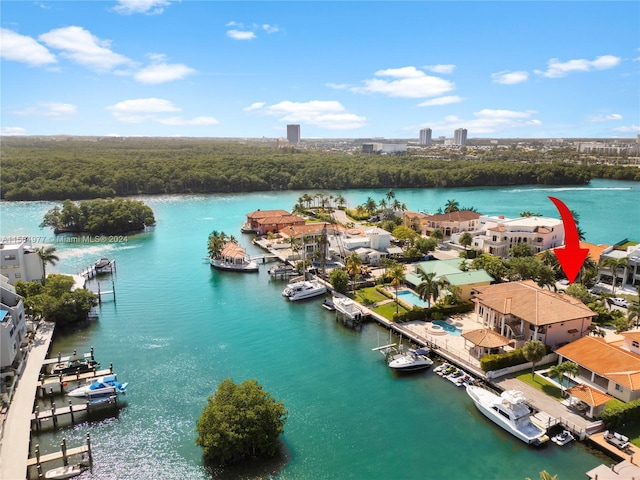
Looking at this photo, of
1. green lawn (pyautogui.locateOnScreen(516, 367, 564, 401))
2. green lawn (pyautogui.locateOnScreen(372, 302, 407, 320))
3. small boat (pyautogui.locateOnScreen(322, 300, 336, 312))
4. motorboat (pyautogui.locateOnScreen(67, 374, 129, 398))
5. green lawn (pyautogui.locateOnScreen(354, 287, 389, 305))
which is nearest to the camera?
green lawn (pyautogui.locateOnScreen(516, 367, 564, 401))

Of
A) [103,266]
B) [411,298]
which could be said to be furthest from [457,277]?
[103,266]

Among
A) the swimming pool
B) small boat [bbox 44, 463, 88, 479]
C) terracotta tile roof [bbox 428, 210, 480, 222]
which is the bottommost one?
small boat [bbox 44, 463, 88, 479]

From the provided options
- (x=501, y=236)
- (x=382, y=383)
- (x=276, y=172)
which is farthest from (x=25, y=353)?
(x=276, y=172)

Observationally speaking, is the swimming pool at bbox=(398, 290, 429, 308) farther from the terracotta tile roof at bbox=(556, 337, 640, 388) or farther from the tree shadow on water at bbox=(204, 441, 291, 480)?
the tree shadow on water at bbox=(204, 441, 291, 480)

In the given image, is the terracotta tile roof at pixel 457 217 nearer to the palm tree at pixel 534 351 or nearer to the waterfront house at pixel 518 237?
the waterfront house at pixel 518 237

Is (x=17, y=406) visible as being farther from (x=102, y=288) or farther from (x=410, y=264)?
(x=410, y=264)

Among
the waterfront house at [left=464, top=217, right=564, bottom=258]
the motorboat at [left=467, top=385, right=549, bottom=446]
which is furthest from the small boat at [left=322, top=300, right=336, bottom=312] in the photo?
the waterfront house at [left=464, top=217, right=564, bottom=258]

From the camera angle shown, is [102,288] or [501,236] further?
[501,236]
